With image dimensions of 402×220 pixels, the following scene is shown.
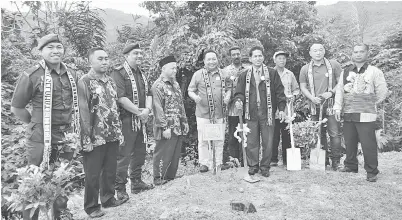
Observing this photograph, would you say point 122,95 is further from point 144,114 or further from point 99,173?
point 99,173

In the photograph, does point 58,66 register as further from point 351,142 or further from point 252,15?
point 252,15

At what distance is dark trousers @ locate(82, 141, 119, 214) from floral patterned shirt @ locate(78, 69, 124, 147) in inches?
5.2

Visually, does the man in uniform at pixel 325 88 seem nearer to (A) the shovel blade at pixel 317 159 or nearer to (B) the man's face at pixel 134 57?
(A) the shovel blade at pixel 317 159

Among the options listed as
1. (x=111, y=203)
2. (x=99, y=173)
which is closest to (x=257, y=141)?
(x=111, y=203)

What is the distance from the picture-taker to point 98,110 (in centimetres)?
404

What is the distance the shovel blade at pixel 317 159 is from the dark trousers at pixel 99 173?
336 cm

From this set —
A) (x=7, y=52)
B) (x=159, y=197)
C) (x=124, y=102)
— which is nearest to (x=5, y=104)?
(x=7, y=52)

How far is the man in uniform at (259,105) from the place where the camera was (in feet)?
17.6

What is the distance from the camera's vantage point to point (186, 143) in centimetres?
905

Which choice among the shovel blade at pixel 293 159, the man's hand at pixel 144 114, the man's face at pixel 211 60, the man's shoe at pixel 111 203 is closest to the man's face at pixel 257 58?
the man's face at pixel 211 60

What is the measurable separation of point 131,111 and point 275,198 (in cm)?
223

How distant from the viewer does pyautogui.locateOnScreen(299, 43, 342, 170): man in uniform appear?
5715 mm

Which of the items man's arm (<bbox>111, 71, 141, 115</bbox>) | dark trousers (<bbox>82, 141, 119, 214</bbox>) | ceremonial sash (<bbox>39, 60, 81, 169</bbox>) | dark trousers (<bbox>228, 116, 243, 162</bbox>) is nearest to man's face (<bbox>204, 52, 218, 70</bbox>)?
dark trousers (<bbox>228, 116, 243, 162</bbox>)

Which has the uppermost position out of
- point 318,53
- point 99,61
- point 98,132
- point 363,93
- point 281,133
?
point 318,53
